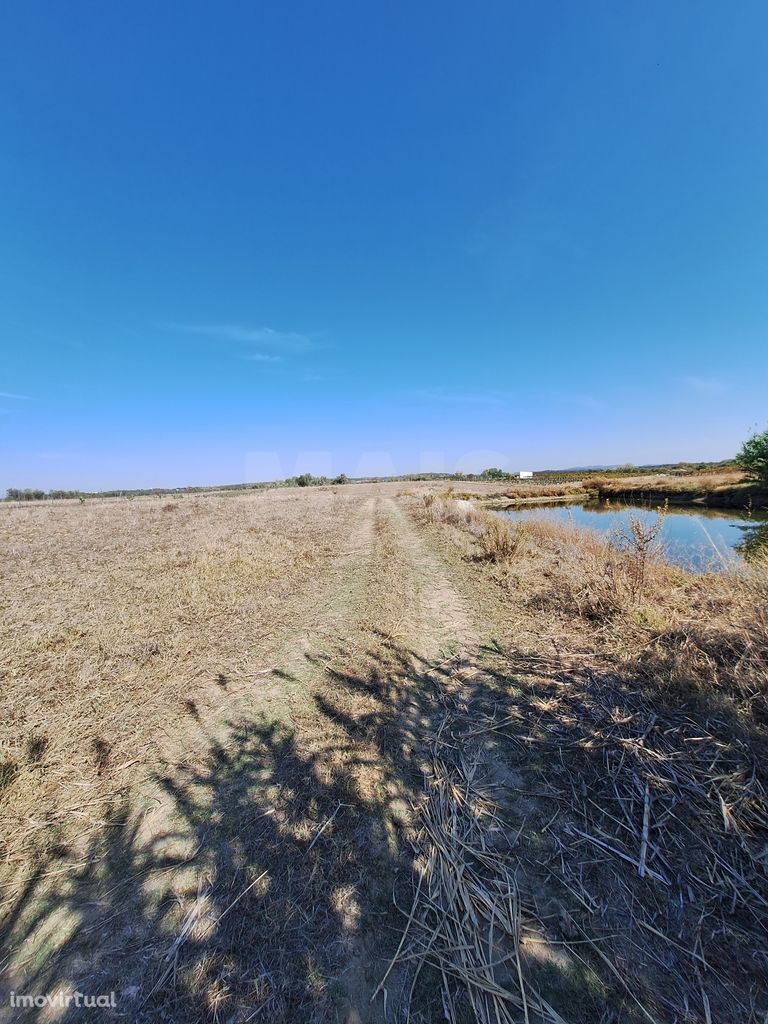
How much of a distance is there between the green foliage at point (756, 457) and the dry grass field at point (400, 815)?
3048cm

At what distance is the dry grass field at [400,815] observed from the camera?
5.76 ft

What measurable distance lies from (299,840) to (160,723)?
2194 mm

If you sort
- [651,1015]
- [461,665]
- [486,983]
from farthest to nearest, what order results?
[461,665] → [486,983] → [651,1015]

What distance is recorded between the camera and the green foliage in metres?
25.2

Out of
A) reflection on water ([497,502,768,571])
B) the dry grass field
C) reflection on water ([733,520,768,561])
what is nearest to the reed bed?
the dry grass field

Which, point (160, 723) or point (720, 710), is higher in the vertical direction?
point (720, 710)

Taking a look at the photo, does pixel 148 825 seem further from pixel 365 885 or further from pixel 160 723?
pixel 365 885

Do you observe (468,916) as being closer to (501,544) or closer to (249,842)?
(249,842)

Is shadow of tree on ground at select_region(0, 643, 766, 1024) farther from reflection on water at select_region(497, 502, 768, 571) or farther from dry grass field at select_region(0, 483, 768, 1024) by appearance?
reflection on water at select_region(497, 502, 768, 571)

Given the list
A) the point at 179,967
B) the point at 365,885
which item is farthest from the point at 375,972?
the point at 179,967

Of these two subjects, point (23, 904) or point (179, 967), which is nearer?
point (179, 967)

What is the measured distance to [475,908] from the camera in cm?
205

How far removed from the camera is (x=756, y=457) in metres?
25.9

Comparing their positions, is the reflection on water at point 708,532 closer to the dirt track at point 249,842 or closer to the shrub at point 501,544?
the shrub at point 501,544
